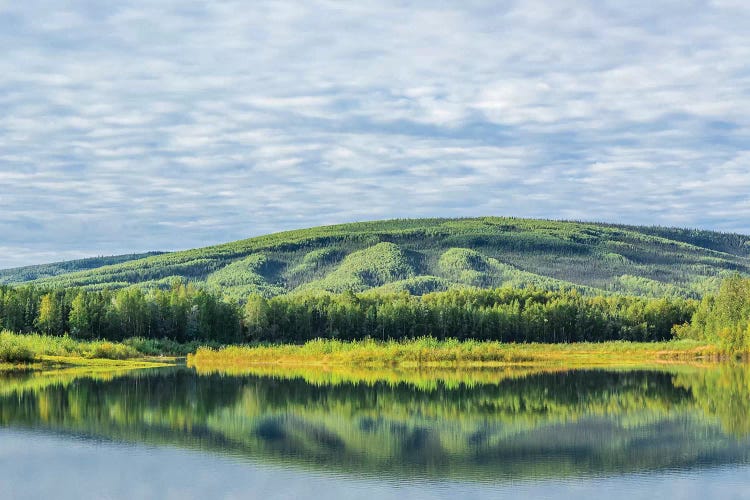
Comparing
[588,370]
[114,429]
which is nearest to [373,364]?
[588,370]

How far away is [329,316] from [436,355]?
38397 mm

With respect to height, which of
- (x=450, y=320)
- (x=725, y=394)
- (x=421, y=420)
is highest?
(x=450, y=320)

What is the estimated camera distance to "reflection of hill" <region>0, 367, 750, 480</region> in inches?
1265

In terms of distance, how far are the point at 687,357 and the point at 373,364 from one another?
38.8m

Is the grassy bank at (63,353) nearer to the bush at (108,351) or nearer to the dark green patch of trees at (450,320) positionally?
the bush at (108,351)

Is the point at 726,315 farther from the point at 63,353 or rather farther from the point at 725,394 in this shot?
the point at 63,353

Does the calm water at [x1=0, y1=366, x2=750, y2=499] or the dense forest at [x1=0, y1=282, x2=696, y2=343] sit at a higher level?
the dense forest at [x1=0, y1=282, x2=696, y2=343]

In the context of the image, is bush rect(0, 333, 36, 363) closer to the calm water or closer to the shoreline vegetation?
the shoreline vegetation

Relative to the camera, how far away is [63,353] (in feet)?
298

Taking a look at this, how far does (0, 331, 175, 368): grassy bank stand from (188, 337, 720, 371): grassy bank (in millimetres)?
7301

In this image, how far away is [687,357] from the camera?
10219 cm

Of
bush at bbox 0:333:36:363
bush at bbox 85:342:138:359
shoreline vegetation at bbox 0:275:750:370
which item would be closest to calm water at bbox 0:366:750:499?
bush at bbox 0:333:36:363

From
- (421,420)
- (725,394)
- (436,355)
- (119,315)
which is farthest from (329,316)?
(421,420)

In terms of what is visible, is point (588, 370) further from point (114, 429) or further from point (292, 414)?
point (114, 429)
